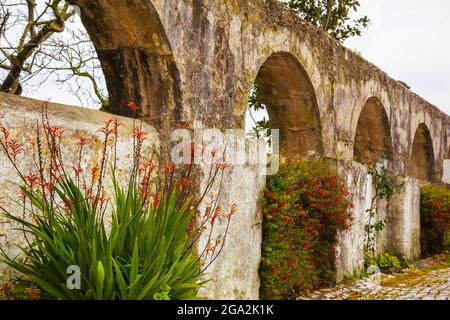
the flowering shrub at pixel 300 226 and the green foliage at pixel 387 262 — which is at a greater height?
the flowering shrub at pixel 300 226

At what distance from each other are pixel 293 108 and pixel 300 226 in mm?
2249

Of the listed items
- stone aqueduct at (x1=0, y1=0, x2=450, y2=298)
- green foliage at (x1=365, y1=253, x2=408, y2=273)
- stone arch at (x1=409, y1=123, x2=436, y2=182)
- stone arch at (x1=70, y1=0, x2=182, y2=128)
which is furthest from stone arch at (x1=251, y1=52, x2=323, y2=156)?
stone arch at (x1=409, y1=123, x2=436, y2=182)

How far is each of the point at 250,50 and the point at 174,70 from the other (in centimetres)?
143

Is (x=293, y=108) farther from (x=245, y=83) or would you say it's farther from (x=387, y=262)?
(x=387, y=262)

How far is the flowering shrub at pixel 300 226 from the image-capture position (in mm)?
5633

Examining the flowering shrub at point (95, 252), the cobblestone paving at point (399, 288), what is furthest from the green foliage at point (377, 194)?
the flowering shrub at point (95, 252)

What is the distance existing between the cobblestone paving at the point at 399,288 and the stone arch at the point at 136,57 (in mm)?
2552

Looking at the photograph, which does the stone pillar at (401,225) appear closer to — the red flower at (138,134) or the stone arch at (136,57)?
the stone arch at (136,57)

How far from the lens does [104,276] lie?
3.02m

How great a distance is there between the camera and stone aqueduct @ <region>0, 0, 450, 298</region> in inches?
191

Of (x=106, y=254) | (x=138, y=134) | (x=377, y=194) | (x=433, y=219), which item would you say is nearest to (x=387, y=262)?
(x=377, y=194)

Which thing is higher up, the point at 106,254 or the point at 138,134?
the point at 138,134

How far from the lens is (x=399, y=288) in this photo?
6539 millimetres
